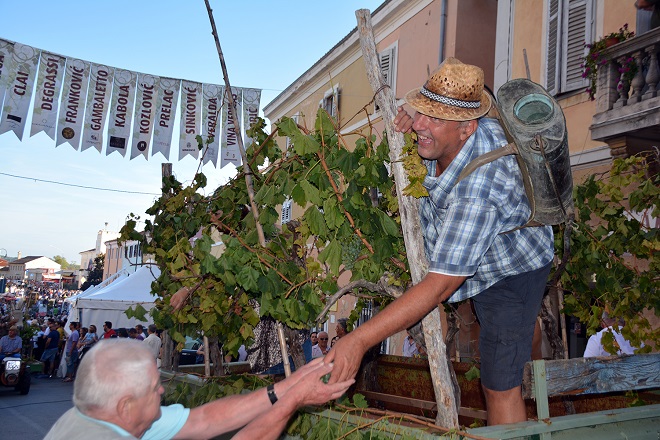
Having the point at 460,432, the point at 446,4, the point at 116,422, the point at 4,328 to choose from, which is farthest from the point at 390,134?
the point at 4,328

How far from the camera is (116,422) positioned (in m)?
1.84

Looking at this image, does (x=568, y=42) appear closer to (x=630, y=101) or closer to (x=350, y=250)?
(x=630, y=101)

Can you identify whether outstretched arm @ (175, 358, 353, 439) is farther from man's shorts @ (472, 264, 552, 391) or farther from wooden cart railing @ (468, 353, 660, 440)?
man's shorts @ (472, 264, 552, 391)

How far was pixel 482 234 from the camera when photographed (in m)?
2.11

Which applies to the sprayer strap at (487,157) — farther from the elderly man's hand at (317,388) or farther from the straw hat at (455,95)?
the elderly man's hand at (317,388)

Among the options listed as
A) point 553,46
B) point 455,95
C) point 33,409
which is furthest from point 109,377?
point 33,409

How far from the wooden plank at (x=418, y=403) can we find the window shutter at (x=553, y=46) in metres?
7.49

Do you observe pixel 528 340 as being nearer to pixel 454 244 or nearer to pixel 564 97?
pixel 454 244

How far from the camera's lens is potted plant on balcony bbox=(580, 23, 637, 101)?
8.61m

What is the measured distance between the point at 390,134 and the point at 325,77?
16568mm

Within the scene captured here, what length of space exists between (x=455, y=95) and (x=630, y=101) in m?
7.37

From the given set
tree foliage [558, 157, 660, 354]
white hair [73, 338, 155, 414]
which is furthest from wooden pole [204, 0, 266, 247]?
tree foliage [558, 157, 660, 354]

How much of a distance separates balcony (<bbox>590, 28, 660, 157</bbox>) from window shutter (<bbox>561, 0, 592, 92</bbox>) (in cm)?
94

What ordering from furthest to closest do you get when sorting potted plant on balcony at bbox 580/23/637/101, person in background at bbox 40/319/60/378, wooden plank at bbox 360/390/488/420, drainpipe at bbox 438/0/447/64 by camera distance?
person in background at bbox 40/319/60/378 → drainpipe at bbox 438/0/447/64 → potted plant on balcony at bbox 580/23/637/101 → wooden plank at bbox 360/390/488/420
